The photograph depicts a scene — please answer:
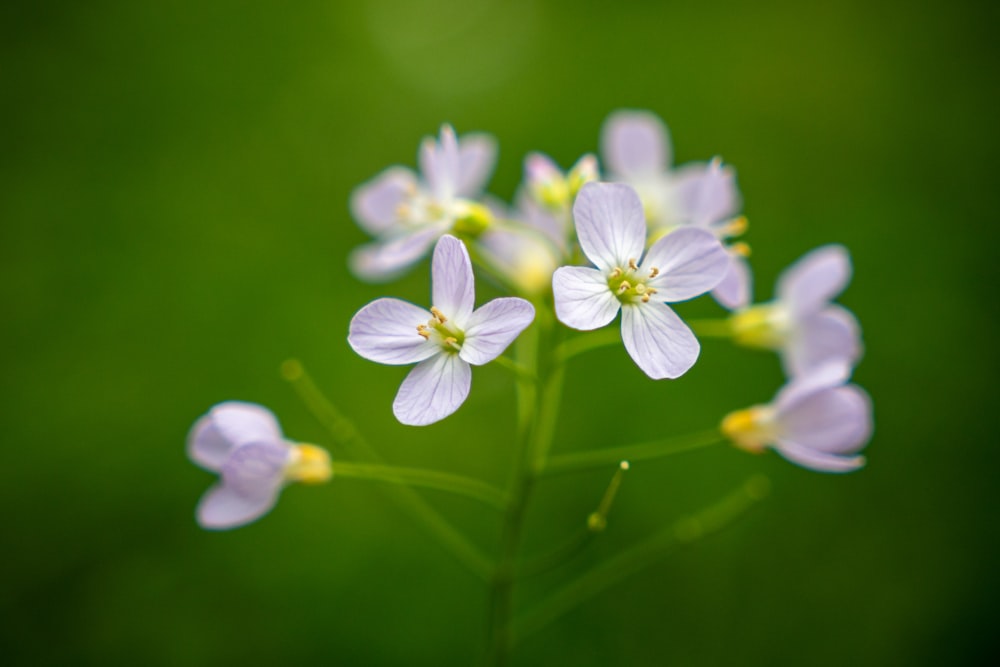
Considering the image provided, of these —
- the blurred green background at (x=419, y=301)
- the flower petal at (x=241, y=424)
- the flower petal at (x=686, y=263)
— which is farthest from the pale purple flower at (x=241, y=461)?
the blurred green background at (x=419, y=301)

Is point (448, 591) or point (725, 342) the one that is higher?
point (725, 342)

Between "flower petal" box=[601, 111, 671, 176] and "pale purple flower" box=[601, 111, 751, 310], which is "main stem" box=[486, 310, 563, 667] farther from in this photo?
"flower petal" box=[601, 111, 671, 176]

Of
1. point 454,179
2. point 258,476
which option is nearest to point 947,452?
point 454,179

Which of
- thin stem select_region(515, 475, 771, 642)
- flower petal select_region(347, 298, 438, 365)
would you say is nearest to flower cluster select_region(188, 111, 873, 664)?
flower petal select_region(347, 298, 438, 365)

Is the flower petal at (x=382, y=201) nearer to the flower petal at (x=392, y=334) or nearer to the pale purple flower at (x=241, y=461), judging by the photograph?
the flower petal at (x=392, y=334)

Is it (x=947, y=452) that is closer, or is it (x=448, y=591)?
(x=448, y=591)

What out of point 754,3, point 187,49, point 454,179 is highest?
point 754,3

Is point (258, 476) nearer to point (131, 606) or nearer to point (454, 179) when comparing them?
point (454, 179)
